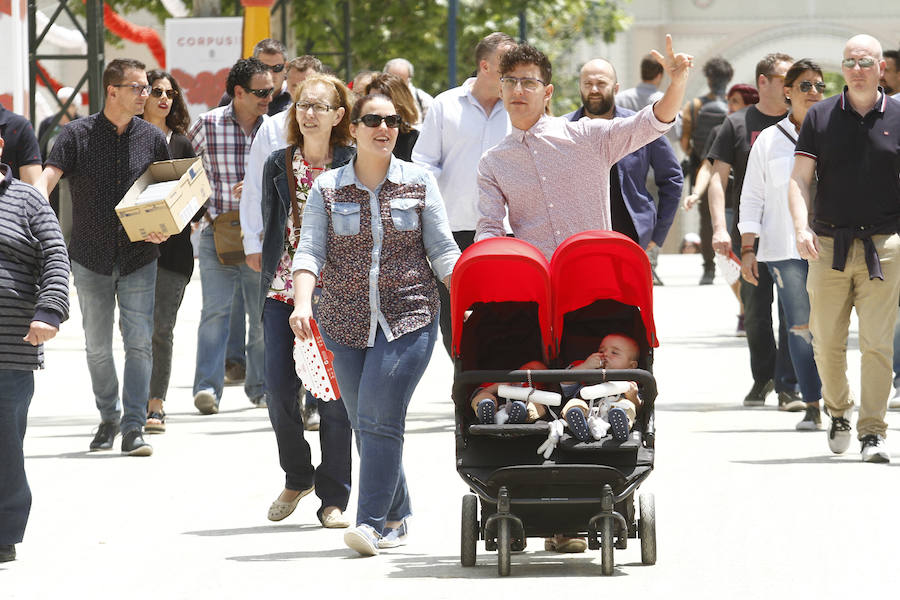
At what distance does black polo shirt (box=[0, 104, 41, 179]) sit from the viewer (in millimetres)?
9883

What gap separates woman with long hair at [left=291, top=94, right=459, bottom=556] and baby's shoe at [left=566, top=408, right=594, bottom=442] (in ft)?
2.83

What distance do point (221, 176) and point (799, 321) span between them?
3734 millimetres

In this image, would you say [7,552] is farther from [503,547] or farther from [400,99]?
[400,99]

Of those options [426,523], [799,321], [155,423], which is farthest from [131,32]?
[426,523]

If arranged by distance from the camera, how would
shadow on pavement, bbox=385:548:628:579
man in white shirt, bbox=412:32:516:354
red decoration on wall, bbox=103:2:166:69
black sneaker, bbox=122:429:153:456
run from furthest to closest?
red decoration on wall, bbox=103:2:166:69 < man in white shirt, bbox=412:32:516:354 < black sneaker, bbox=122:429:153:456 < shadow on pavement, bbox=385:548:628:579

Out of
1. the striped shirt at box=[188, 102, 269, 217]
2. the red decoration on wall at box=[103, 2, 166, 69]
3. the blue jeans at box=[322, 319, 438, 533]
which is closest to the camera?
the blue jeans at box=[322, 319, 438, 533]

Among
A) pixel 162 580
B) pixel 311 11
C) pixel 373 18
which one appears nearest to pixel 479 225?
pixel 162 580

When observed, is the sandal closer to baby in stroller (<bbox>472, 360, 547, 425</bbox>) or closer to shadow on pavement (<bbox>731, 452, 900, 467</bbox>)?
shadow on pavement (<bbox>731, 452, 900, 467</bbox>)

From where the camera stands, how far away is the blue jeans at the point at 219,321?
486 inches

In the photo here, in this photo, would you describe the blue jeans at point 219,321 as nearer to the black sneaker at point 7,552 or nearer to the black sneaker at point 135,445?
the black sneaker at point 135,445

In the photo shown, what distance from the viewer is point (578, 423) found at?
6.76 metres

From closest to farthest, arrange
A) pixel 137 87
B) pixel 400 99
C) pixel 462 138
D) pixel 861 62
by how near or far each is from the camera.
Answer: pixel 861 62, pixel 137 87, pixel 462 138, pixel 400 99

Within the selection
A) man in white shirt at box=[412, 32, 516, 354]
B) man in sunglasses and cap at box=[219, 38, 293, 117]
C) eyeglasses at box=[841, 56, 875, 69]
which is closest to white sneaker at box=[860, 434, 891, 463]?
eyeglasses at box=[841, 56, 875, 69]

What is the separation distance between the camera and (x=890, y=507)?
27.3 ft
